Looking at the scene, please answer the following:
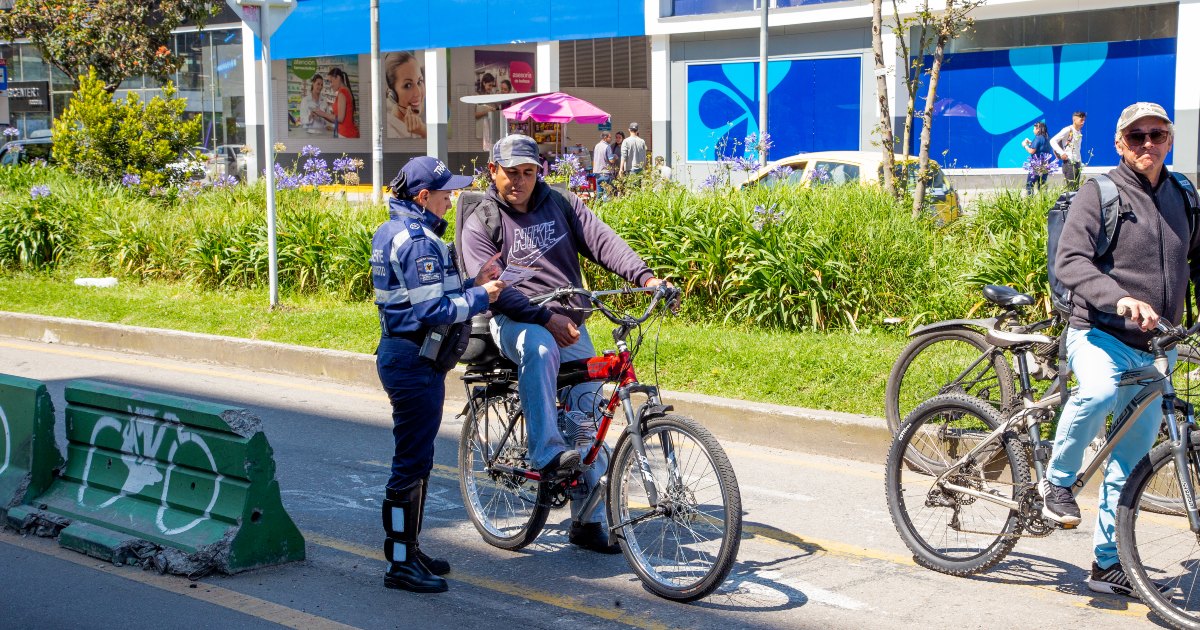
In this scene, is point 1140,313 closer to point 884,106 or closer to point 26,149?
point 884,106

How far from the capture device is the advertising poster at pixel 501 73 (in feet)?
132

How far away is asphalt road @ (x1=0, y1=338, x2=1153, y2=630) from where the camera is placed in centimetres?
500

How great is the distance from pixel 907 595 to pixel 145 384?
716 centimetres

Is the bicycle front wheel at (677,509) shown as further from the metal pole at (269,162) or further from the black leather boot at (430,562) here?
the metal pole at (269,162)

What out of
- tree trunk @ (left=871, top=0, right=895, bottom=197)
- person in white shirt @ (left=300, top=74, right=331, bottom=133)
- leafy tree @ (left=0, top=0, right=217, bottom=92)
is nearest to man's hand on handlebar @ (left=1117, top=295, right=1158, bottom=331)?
tree trunk @ (left=871, top=0, right=895, bottom=197)

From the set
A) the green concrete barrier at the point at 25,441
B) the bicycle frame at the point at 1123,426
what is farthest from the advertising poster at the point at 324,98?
the bicycle frame at the point at 1123,426

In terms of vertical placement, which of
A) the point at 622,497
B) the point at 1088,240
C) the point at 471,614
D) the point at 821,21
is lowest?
the point at 471,614

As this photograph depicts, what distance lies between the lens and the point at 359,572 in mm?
5641

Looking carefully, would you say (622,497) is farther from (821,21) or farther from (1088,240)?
(821,21)

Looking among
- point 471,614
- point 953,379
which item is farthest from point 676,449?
point 953,379

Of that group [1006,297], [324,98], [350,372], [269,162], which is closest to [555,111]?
[269,162]

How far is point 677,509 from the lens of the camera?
16.8 feet

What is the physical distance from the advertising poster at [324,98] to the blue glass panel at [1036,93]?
22334 millimetres

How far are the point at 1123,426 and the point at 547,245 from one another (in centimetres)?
254
